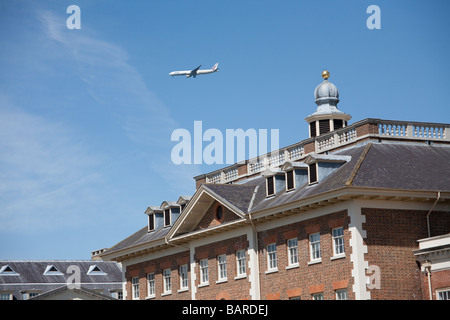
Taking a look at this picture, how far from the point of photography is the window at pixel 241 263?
162 feet

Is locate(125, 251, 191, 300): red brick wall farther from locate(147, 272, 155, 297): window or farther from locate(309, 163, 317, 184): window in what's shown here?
locate(309, 163, 317, 184): window

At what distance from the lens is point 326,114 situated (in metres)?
58.2

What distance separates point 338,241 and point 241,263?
801cm

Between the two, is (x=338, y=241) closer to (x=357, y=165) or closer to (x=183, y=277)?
(x=357, y=165)

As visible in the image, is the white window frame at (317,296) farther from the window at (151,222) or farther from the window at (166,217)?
the window at (151,222)

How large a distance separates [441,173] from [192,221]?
15089 millimetres

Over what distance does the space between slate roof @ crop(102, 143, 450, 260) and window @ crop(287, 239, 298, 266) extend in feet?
6.51

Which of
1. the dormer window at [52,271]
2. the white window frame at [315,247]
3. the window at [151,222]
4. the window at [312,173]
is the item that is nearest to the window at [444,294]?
the white window frame at [315,247]

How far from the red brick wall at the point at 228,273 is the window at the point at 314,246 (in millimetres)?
5038

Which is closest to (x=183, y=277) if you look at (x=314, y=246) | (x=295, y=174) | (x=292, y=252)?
(x=292, y=252)

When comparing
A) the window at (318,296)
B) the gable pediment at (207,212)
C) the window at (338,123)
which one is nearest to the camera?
the window at (318,296)

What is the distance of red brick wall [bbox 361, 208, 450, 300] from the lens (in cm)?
4144
